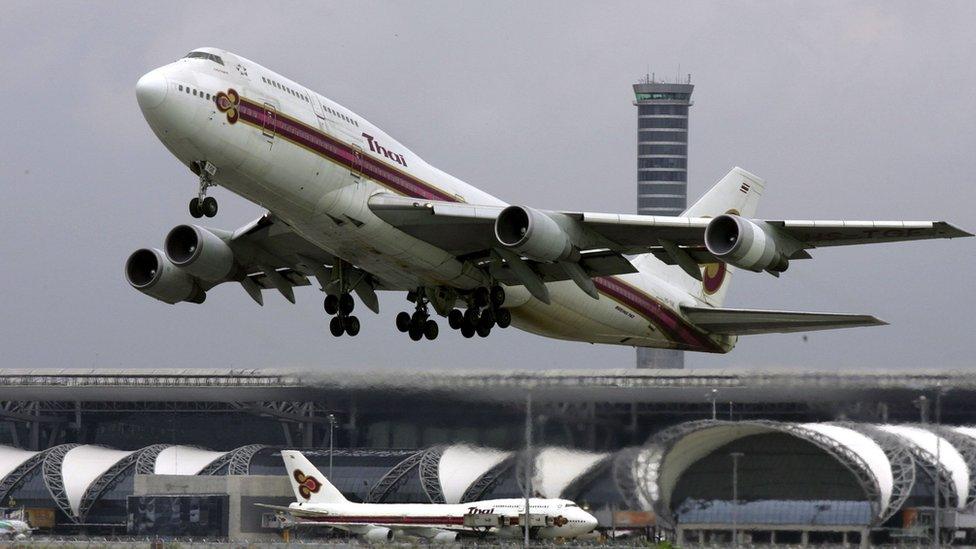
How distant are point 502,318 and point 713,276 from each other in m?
12.4

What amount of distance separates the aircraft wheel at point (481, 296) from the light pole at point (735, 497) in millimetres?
14765

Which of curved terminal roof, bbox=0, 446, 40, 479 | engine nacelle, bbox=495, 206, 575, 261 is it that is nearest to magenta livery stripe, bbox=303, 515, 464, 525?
curved terminal roof, bbox=0, 446, 40, 479

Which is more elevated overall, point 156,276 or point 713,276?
point 713,276

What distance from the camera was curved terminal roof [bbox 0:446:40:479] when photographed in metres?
74.2

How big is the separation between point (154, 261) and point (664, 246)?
1351 cm

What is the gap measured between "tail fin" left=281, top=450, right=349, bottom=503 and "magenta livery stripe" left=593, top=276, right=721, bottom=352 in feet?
71.2

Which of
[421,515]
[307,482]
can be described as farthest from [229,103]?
[307,482]

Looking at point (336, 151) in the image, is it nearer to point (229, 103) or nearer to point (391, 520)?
point (229, 103)

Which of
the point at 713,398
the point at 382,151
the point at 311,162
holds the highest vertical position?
the point at 382,151

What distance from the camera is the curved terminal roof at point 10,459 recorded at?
74.2m

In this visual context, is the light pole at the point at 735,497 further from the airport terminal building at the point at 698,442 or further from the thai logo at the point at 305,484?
the thai logo at the point at 305,484

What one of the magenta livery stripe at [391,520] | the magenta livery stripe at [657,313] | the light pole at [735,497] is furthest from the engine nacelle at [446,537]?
the magenta livery stripe at [657,313]

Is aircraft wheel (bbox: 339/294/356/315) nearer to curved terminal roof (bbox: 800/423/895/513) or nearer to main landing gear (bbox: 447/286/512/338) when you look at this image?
main landing gear (bbox: 447/286/512/338)

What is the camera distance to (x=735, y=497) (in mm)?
A: 53500
